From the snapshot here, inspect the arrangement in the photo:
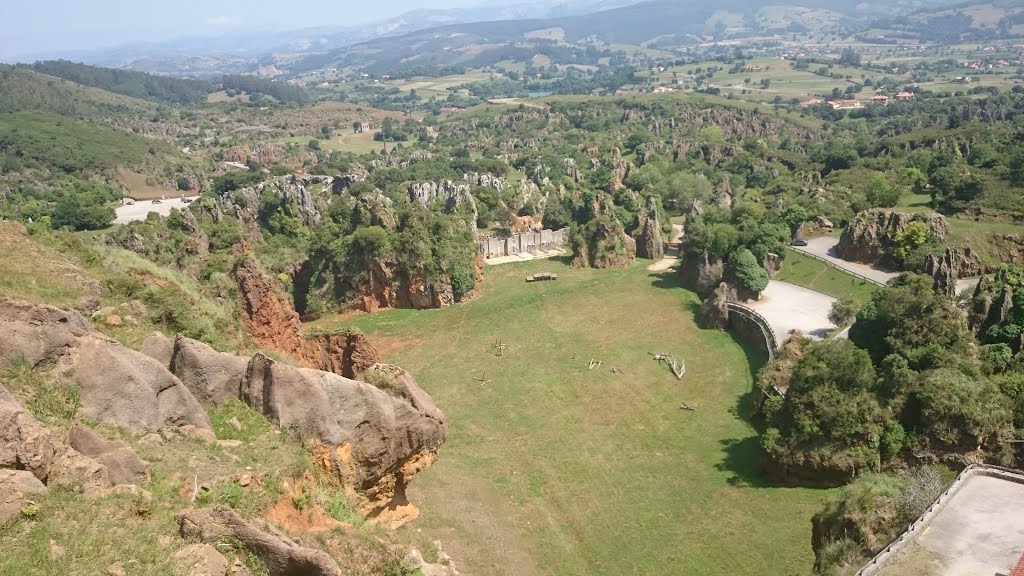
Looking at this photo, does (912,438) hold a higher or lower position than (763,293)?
higher

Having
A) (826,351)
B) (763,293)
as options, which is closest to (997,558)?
(826,351)

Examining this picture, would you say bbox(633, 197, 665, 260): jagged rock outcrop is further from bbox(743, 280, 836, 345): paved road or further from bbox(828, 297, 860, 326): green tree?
bbox(828, 297, 860, 326): green tree

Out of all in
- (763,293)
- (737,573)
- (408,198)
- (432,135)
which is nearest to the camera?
(737,573)

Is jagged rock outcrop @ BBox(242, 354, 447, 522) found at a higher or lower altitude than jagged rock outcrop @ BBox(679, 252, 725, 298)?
higher

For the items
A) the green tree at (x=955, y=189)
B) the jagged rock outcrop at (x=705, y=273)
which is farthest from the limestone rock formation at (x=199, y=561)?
the green tree at (x=955, y=189)

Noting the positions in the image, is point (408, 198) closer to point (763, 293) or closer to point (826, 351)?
point (763, 293)

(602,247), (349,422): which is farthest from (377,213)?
(349,422)

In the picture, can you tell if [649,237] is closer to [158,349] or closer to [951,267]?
[951,267]

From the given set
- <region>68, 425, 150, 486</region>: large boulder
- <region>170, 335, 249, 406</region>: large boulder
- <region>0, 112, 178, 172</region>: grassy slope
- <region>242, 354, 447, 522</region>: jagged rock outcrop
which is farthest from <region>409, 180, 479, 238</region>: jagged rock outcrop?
<region>0, 112, 178, 172</region>: grassy slope
